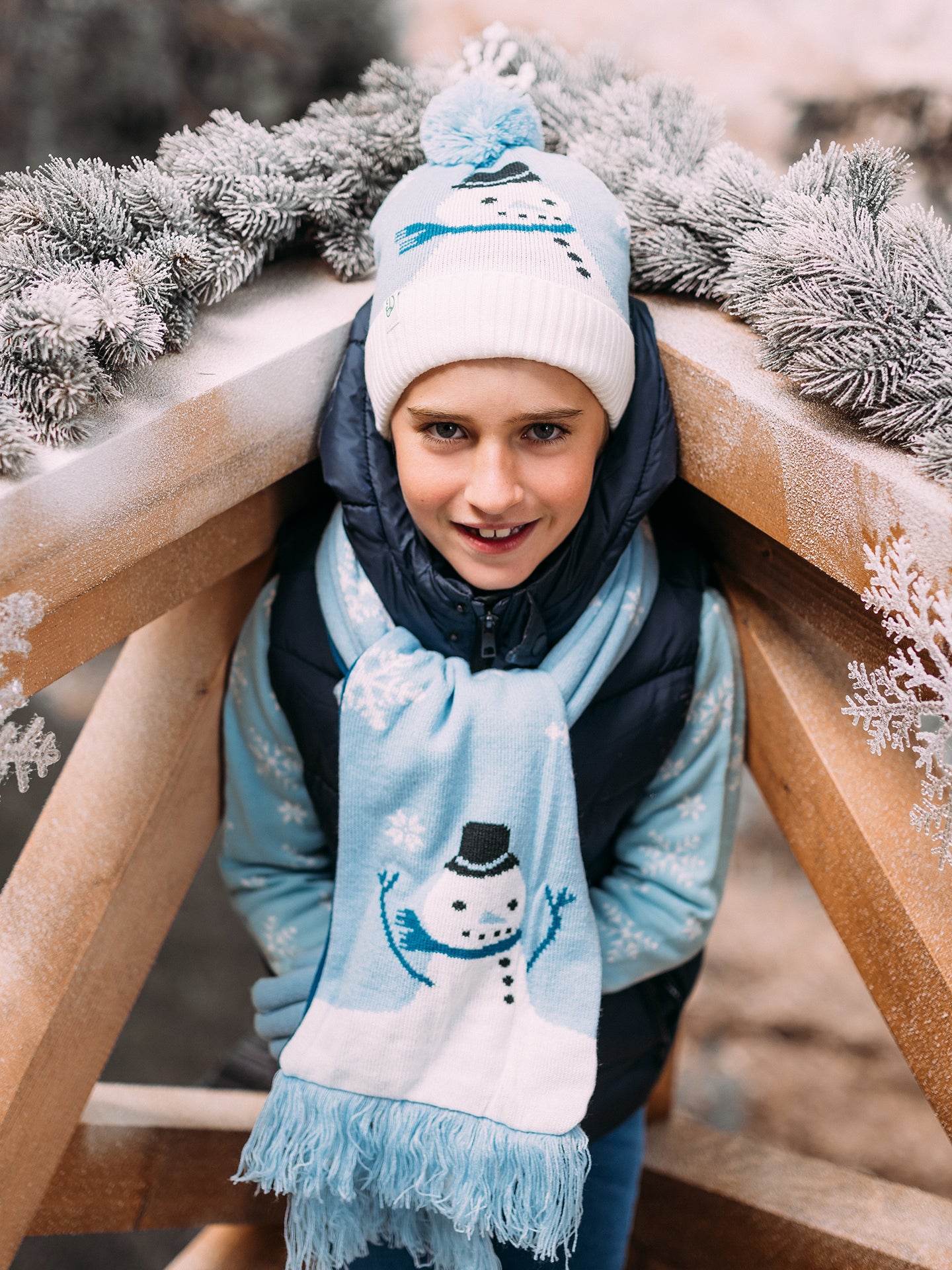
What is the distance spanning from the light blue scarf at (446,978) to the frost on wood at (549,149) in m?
0.32

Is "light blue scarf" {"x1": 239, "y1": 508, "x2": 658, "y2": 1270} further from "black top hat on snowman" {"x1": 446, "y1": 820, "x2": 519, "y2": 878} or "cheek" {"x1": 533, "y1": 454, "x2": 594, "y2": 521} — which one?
"cheek" {"x1": 533, "y1": 454, "x2": 594, "y2": 521}

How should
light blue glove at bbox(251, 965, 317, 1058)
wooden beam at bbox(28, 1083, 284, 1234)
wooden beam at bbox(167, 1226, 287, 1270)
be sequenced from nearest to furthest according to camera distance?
light blue glove at bbox(251, 965, 317, 1058), wooden beam at bbox(28, 1083, 284, 1234), wooden beam at bbox(167, 1226, 287, 1270)

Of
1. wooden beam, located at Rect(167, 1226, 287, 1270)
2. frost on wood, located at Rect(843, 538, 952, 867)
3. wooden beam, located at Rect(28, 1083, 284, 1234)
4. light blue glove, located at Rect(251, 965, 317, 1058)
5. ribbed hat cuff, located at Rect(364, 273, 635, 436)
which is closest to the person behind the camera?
frost on wood, located at Rect(843, 538, 952, 867)

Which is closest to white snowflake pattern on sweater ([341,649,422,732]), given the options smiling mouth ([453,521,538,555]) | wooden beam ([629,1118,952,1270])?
smiling mouth ([453,521,538,555])

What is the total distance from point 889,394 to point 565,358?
0.78ft

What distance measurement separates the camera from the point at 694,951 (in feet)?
3.64

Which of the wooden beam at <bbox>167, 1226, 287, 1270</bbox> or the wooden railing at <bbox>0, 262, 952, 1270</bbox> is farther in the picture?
the wooden beam at <bbox>167, 1226, 287, 1270</bbox>

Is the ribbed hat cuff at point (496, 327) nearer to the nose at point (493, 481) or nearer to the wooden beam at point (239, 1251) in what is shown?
the nose at point (493, 481)

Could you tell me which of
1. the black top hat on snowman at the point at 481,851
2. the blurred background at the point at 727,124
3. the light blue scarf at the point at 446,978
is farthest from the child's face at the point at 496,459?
the blurred background at the point at 727,124

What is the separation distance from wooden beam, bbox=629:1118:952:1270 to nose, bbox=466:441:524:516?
92cm

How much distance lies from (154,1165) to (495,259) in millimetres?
1047

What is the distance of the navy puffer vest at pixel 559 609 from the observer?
37.4 inches

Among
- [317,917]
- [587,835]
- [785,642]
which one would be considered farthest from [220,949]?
[785,642]

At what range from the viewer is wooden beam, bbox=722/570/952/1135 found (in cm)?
85
